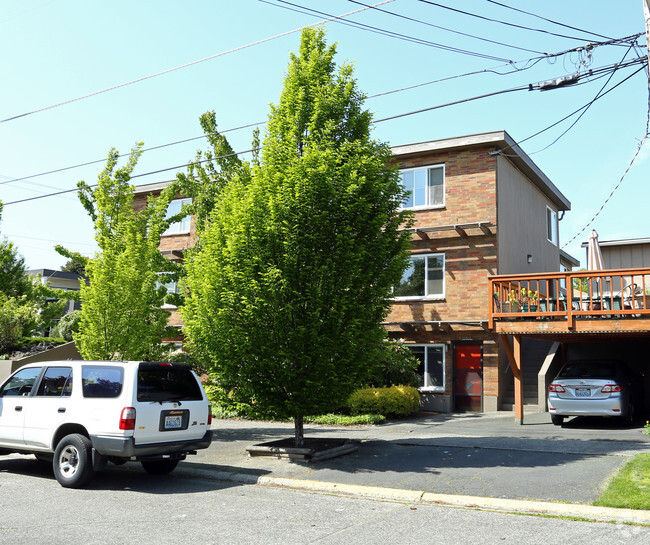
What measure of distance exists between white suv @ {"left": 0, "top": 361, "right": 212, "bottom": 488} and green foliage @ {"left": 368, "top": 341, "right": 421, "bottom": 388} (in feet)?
31.9

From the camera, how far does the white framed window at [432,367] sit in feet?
67.4

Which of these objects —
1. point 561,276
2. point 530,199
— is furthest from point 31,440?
point 530,199

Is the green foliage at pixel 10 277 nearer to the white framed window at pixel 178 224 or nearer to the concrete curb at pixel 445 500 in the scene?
the white framed window at pixel 178 224

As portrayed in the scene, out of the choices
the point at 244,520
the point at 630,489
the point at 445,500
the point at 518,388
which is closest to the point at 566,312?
the point at 518,388

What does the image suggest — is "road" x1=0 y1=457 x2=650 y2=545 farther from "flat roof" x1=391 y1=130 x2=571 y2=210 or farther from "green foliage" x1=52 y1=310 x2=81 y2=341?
"green foliage" x1=52 y1=310 x2=81 y2=341

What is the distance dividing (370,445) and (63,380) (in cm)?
580

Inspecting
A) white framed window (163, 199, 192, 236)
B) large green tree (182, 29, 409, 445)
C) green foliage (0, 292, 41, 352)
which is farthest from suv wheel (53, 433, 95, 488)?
white framed window (163, 199, 192, 236)

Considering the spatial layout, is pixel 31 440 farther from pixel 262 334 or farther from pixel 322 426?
pixel 322 426

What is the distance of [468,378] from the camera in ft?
66.2

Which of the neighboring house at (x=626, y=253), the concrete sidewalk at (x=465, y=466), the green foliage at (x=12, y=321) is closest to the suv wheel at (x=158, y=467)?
the concrete sidewalk at (x=465, y=466)

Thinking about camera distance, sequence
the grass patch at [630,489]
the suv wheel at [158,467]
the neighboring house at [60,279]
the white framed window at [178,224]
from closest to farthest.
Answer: the grass patch at [630,489]
the suv wheel at [158,467]
the white framed window at [178,224]
the neighboring house at [60,279]

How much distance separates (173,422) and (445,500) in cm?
390

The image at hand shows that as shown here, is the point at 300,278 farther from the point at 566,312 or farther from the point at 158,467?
the point at 566,312

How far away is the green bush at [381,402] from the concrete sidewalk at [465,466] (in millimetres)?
2221
